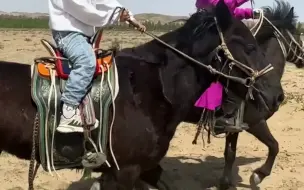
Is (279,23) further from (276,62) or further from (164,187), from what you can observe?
(164,187)

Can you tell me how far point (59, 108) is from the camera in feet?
12.7

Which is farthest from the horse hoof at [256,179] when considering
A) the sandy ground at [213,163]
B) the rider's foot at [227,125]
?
the rider's foot at [227,125]

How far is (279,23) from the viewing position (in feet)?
21.6

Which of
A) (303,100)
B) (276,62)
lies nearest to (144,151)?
(276,62)

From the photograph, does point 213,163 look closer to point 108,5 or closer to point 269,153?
point 269,153

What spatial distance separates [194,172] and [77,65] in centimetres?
348

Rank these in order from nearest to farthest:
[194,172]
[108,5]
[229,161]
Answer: [108,5], [229,161], [194,172]

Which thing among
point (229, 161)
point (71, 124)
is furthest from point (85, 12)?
point (229, 161)

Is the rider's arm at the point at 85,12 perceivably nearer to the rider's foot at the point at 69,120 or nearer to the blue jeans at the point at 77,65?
the blue jeans at the point at 77,65

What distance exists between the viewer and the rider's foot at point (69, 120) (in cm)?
382

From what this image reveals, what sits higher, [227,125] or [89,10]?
[89,10]

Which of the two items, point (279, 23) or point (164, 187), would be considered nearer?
point (164, 187)

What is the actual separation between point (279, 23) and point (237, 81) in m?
2.63

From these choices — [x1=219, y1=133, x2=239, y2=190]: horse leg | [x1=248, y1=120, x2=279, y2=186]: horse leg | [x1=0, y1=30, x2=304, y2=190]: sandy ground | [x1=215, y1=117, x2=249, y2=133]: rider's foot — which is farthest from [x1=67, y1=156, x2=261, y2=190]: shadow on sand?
[x1=215, y1=117, x2=249, y2=133]: rider's foot
